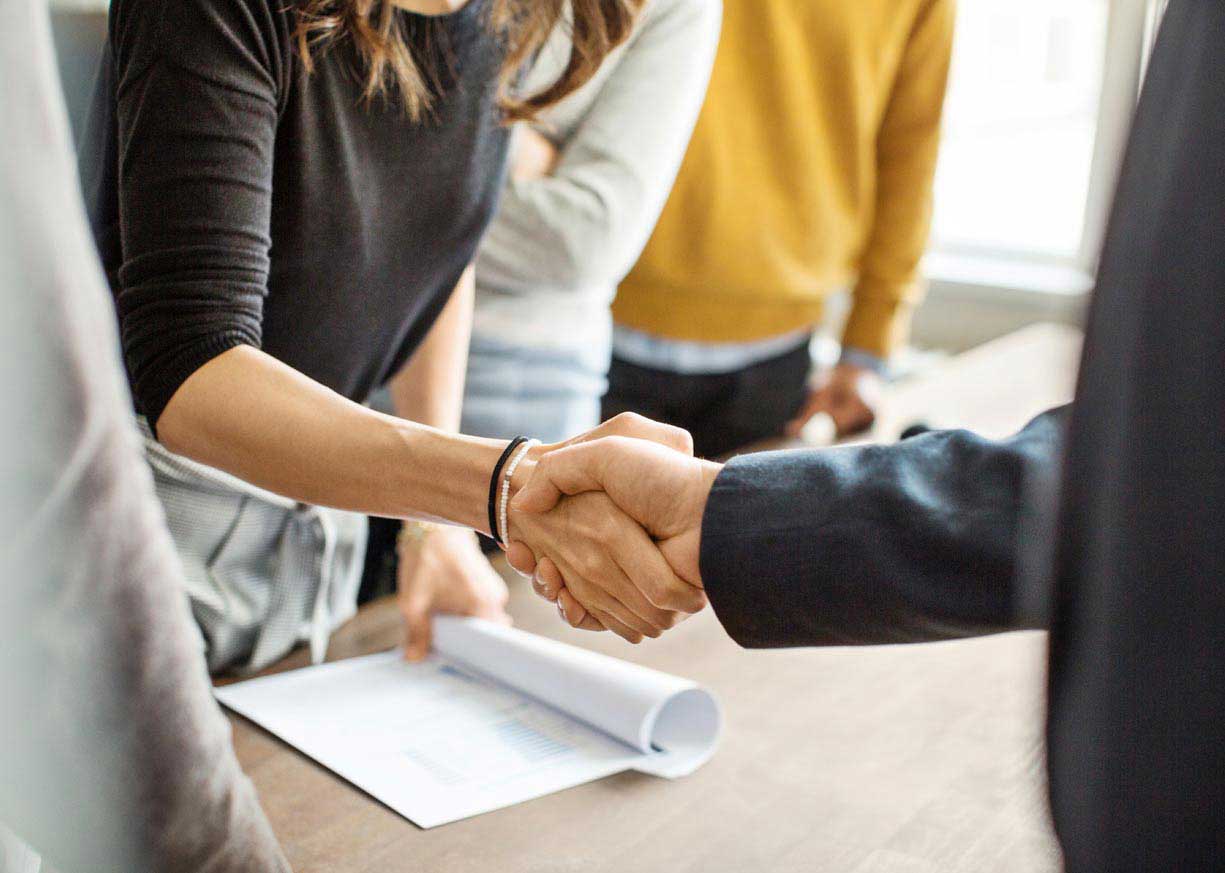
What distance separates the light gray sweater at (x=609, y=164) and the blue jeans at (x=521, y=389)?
86 millimetres

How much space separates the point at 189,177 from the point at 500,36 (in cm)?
37

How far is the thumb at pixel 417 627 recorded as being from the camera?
1.09 m

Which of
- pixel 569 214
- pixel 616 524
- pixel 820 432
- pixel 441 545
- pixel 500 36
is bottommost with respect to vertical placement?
pixel 820 432

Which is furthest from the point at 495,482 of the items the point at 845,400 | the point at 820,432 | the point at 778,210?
the point at 820,432

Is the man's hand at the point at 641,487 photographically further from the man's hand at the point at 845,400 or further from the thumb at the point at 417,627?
the man's hand at the point at 845,400

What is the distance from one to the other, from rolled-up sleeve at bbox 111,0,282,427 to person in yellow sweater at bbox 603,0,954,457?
98cm

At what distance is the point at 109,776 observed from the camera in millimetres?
489

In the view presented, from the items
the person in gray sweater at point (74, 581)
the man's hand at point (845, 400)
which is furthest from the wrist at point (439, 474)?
the man's hand at point (845, 400)

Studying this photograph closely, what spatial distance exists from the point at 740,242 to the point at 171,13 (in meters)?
1.11

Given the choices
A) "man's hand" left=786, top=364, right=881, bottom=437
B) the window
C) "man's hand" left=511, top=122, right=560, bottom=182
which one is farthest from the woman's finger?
the window

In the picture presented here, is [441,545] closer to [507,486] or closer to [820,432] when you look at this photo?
[507,486]

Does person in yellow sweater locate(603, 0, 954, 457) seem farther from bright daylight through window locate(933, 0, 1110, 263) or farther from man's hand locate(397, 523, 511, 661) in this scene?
bright daylight through window locate(933, 0, 1110, 263)

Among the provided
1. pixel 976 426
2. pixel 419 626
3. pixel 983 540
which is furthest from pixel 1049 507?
pixel 976 426

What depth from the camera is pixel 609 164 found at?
1.29m
